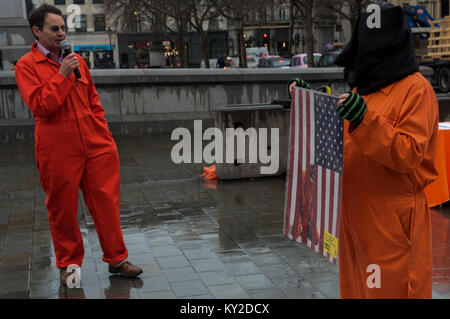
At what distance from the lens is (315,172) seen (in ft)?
10.9

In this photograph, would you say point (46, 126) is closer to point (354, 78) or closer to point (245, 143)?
point (354, 78)

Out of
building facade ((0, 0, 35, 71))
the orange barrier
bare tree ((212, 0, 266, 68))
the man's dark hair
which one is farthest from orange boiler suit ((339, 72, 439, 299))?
bare tree ((212, 0, 266, 68))

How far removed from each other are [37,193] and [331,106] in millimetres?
5774

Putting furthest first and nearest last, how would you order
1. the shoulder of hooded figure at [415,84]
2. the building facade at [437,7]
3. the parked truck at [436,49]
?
the building facade at [437,7]
the parked truck at [436,49]
the shoulder of hooded figure at [415,84]

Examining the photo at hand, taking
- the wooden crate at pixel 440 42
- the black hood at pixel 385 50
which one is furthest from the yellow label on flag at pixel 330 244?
the wooden crate at pixel 440 42

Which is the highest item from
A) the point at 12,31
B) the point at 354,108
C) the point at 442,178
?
the point at 12,31

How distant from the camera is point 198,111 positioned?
13148 millimetres

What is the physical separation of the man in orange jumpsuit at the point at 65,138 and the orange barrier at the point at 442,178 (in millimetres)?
3721

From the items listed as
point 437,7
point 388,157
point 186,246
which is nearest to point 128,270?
point 186,246

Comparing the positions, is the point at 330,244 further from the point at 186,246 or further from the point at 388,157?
the point at 186,246

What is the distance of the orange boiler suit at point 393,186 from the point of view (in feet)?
8.57

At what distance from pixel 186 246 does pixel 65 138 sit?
172 centimetres

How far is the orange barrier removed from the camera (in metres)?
6.80

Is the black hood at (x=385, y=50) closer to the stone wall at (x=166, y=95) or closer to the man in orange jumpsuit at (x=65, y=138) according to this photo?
the man in orange jumpsuit at (x=65, y=138)
